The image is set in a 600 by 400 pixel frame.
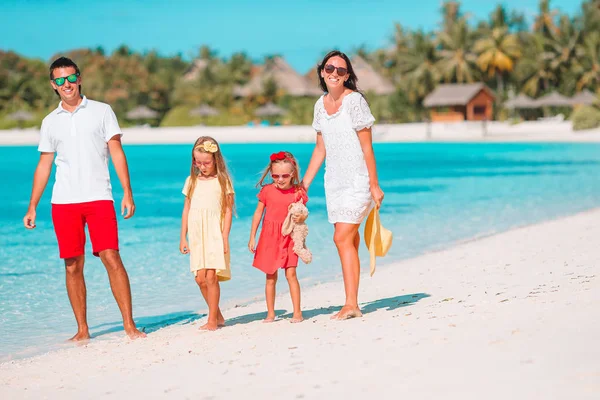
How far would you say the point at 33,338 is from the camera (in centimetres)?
661

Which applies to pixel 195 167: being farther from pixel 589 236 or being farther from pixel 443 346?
pixel 589 236

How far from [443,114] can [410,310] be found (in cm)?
6136

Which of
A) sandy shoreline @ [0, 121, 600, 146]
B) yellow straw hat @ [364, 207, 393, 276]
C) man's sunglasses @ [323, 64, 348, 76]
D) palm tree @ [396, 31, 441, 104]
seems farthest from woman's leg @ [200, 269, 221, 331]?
palm tree @ [396, 31, 441, 104]

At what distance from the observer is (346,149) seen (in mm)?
5242

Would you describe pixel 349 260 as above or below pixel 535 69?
below

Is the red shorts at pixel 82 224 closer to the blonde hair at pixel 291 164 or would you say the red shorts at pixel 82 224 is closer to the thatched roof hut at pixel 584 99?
the blonde hair at pixel 291 164

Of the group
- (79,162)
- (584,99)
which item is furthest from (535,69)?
(79,162)

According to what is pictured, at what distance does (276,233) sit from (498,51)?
63874mm

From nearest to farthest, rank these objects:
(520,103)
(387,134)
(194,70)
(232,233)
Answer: (232,233) < (387,134) < (520,103) < (194,70)

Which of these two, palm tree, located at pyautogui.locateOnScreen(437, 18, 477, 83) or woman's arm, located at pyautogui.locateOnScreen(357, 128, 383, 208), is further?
palm tree, located at pyautogui.locateOnScreen(437, 18, 477, 83)

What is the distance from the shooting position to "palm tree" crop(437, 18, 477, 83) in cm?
6700

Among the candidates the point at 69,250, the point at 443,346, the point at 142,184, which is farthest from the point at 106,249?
the point at 142,184

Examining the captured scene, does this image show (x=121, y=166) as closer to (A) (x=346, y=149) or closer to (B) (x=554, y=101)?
(A) (x=346, y=149)

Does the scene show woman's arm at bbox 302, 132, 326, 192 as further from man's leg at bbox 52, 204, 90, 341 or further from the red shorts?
man's leg at bbox 52, 204, 90, 341
